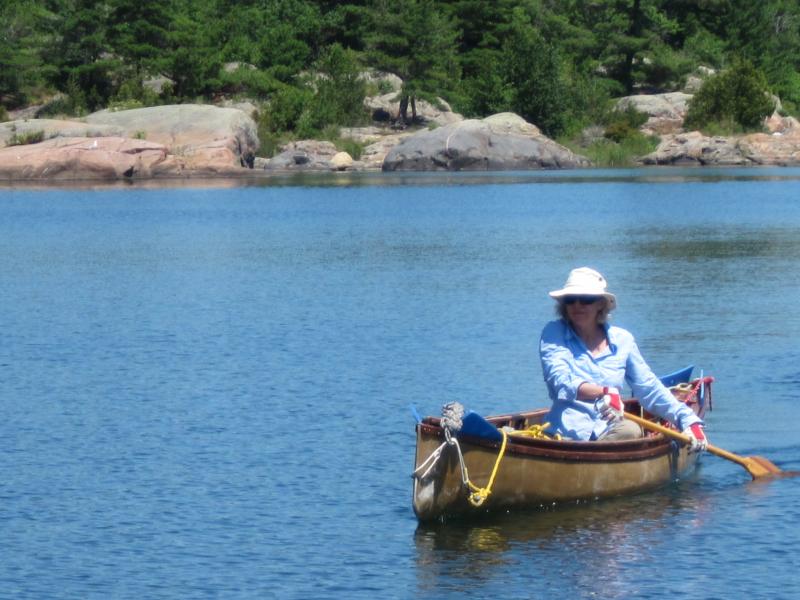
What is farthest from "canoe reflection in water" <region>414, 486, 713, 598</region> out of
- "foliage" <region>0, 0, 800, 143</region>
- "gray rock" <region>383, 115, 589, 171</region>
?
"foliage" <region>0, 0, 800, 143</region>

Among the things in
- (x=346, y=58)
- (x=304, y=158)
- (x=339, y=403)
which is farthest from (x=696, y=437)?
(x=346, y=58)

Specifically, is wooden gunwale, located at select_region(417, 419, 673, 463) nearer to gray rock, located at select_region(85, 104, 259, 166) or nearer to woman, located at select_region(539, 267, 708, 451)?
woman, located at select_region(539, 267, 708, 451)

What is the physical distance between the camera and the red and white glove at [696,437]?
39.4 feet

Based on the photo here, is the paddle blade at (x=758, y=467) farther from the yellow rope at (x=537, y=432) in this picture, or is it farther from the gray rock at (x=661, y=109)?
the gray rock at (x=661, y=109)

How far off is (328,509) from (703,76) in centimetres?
8056

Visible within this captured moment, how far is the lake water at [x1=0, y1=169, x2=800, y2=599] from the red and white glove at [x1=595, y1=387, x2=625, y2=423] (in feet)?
2.67

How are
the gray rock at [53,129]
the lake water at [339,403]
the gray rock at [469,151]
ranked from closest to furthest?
the lake water at [339,403] → the gray rock at [53,129] → the gray rock at [469,151]

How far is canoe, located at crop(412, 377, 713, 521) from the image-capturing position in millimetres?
11062

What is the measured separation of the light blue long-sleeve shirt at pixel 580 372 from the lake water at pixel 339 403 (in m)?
0.70

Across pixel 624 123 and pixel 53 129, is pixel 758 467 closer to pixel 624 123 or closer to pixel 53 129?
pixel 53 129

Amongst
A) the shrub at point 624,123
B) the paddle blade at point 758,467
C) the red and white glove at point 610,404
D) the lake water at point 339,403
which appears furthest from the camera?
the shrub at point 624,123

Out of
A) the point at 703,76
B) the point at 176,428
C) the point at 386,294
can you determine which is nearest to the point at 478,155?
the point at 703,76

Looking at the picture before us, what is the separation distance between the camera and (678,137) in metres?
77.3

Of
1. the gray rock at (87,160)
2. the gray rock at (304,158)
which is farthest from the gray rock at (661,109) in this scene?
the gray rock at (87,160)
